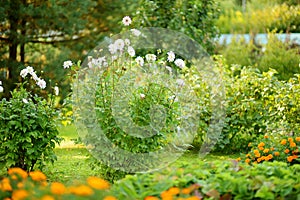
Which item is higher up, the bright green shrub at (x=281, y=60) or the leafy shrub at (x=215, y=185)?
the bright green shrub at (x=281, y=60)

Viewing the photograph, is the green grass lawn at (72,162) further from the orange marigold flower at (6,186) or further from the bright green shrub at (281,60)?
the bright green shrub at (281,60)

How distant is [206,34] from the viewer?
8.04 meters

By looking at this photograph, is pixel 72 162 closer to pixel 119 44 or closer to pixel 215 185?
pixel 119 44

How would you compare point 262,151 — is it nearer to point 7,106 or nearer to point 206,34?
point 7,106

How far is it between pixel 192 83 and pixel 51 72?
281 centimetres

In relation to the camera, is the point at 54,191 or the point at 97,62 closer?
the point at 54,191

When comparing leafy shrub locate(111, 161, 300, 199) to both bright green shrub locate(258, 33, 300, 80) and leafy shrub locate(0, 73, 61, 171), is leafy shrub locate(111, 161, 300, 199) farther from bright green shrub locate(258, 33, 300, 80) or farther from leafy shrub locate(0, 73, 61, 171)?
bright green shrub locate(258, 33, 300, 80)

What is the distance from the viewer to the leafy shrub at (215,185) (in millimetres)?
2684

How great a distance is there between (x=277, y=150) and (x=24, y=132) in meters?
2.01

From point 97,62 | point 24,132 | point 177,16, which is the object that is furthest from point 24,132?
point 177,16

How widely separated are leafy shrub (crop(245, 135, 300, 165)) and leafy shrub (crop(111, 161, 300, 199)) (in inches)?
52.8

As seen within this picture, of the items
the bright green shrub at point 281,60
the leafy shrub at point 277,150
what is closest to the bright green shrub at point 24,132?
the leafy shrub at point 277,150

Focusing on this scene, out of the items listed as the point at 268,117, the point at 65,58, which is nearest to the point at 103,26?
the point at 65,58

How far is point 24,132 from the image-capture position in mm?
4363
